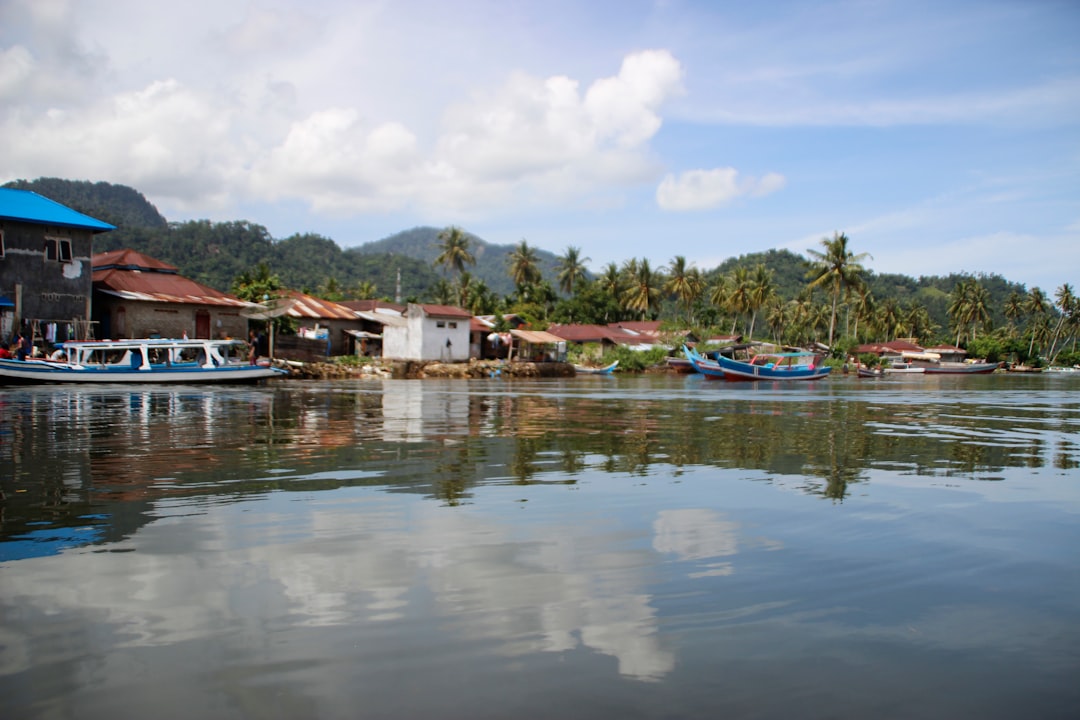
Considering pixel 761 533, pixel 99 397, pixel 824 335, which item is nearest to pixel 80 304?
pixel 99 397

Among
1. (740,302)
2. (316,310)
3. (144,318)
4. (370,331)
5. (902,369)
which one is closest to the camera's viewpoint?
(144,318)

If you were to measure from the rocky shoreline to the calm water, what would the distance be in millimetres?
32761

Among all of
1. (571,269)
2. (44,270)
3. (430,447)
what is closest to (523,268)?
(571,269)

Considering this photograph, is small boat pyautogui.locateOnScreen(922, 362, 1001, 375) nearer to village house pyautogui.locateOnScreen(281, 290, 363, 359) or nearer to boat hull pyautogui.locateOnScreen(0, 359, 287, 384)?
village house pyautogui.locateOnScreen(281, 290, 363, 359)

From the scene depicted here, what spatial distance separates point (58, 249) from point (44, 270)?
1.08 meters

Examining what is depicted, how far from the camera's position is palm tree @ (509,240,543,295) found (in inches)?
3398

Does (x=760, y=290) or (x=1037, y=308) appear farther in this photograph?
(x=1037, y=308)

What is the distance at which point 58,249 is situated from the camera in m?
33.8

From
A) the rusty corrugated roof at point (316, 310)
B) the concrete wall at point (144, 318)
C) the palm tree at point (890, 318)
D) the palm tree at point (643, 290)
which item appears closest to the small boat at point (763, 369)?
the rusty corrugated roof at point (316, 310)

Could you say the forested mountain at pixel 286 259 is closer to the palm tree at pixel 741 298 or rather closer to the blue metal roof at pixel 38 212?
the palm tree at pixel 741 298

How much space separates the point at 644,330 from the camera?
78750 mm

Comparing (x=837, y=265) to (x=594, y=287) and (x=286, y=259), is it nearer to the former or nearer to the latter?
(x=594, y=287)

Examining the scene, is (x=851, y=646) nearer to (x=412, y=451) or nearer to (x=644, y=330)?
(x=412, y=451)

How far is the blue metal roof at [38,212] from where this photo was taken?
1284 inches
